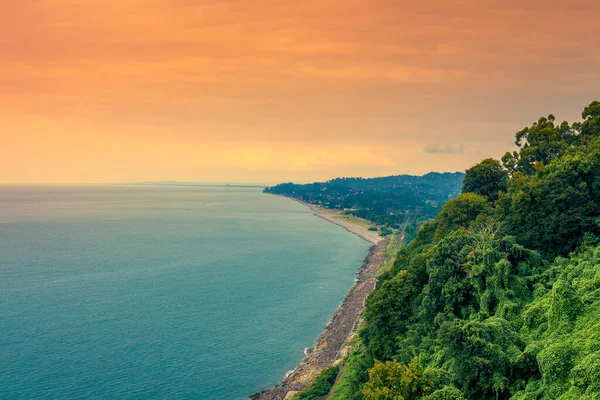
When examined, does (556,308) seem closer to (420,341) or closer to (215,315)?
(420,341)

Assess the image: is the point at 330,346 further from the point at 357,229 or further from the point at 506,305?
the point at 357,229

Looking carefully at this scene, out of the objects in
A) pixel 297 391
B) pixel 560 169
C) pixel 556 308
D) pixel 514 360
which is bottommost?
pixel 297 391

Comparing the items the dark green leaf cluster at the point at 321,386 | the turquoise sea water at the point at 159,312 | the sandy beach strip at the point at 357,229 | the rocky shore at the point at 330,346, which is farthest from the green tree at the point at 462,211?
the sandy beach strip at the point at 357,229

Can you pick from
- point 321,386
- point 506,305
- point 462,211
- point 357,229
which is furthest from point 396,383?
point 357,229

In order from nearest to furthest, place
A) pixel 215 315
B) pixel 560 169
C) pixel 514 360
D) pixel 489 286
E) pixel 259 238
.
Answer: pixel 514 360
pixel 489 286
pixel 560 169
pixel 215 315
pixel 259 238

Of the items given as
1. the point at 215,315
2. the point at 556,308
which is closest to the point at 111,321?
the point at 215,315

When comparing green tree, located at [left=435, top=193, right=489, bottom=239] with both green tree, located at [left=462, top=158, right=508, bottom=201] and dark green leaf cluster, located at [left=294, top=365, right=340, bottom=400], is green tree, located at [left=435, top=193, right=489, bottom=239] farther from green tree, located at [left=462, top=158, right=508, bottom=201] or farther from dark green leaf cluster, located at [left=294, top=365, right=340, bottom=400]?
dark green leaf cluster, located at [left=294, top=365, right=340, bottom=400]

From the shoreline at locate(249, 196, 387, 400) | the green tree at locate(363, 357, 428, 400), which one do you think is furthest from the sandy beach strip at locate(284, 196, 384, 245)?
the green tree at locate(363, 357, 428, 400)
